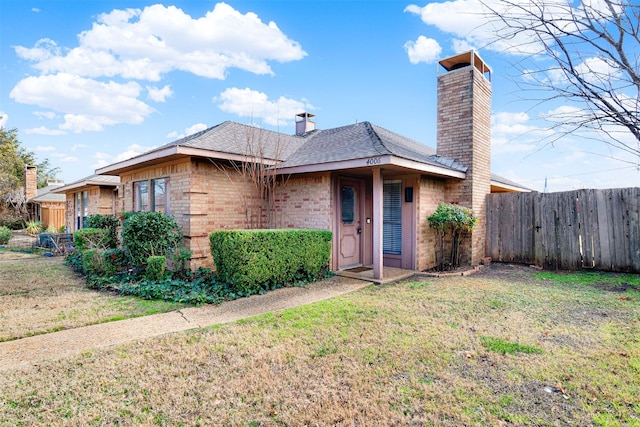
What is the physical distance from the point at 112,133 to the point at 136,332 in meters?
18.9

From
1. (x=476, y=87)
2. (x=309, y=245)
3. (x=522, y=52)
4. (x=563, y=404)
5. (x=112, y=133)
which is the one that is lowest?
(x=563, y=404)

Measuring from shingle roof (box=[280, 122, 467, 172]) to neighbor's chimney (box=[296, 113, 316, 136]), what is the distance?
1887mm

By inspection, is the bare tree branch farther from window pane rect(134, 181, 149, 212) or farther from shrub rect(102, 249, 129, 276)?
window pane rect(134, 181, 149, 212)

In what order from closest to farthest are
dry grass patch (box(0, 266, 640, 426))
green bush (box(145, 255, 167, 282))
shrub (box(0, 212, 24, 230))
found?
dry grass patch (box(0, 266, 640, 426)), green bush (box(145, 255, 167, 282)), shrub (box(0, 212, 24, 230))

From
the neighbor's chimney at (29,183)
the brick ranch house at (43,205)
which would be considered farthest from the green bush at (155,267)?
the neighbor's chimney at (29,183)

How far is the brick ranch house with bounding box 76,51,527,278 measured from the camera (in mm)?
7555

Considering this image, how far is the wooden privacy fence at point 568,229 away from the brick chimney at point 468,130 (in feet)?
1.82

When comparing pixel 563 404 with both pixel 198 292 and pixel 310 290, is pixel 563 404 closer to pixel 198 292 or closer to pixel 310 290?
pixel 310 290

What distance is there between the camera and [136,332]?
416 cm

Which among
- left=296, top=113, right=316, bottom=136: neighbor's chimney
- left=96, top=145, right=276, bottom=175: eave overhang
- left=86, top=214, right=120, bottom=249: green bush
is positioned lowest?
left=86, top=214, right=120, bottom=249: green bush

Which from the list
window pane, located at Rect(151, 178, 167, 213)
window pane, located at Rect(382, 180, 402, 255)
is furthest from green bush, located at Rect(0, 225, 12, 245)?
window pane, located at Rect(382, 180, 402, 255)

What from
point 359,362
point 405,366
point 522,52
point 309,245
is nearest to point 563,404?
point 405,366

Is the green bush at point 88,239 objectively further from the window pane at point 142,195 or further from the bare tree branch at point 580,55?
the bare tree branch at point 580,55

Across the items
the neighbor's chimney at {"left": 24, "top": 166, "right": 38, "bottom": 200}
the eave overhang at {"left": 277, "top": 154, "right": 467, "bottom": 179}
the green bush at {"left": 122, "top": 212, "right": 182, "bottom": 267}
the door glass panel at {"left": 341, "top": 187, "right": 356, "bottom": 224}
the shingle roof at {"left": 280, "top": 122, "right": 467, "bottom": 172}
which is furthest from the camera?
the neighbor's chimney at {"left": 24, "top": 166, "right": 38, "bottom": 200}
